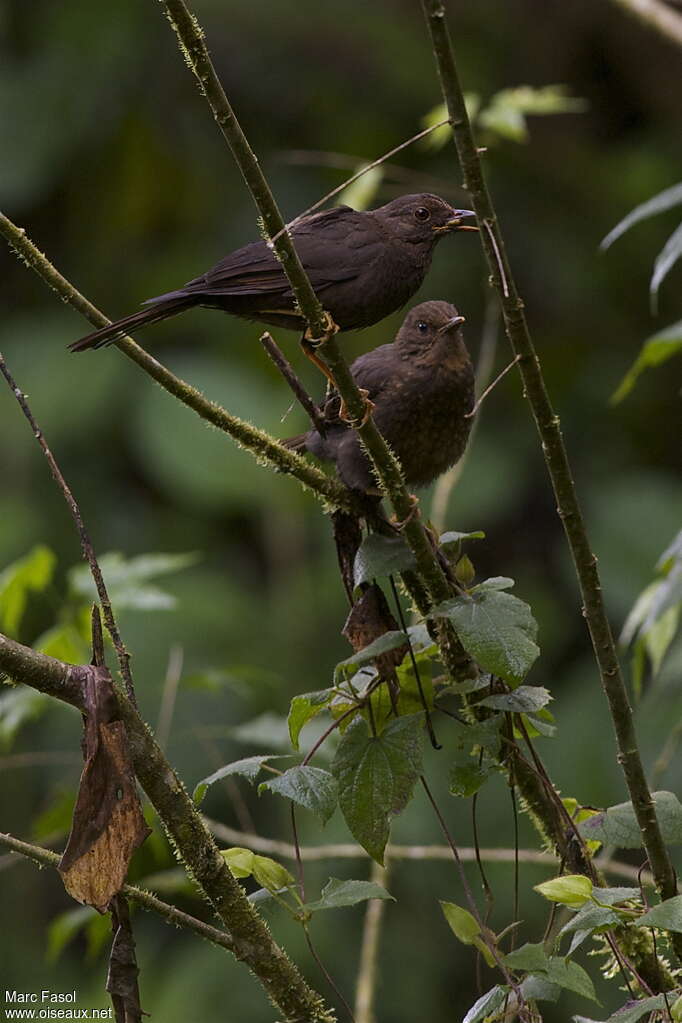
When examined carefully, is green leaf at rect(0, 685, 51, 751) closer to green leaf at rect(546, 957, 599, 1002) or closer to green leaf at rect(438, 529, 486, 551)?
green leaf at rect(438, 529, 486, 551)

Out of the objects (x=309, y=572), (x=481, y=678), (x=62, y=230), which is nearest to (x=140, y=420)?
(x=309, y=572)

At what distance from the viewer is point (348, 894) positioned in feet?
5.79

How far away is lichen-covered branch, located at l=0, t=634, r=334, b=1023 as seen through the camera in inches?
64.0

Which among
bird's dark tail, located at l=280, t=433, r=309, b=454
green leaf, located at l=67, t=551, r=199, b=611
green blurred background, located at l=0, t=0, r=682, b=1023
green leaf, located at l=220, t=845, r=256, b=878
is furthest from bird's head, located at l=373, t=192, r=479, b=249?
green blurred background, located at l=0, t=0, r=682, b=1023

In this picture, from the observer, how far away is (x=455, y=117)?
1604 mm

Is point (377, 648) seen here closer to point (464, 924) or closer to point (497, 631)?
point (497, 631)

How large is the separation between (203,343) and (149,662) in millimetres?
2118

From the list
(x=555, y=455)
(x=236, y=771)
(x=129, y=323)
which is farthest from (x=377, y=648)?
(x=129, y=323)

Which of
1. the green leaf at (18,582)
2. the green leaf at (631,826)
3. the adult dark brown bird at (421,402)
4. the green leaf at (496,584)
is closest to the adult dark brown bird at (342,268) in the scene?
the adult dark brown bird at (421,402)

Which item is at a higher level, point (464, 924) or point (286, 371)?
point (286, 371)

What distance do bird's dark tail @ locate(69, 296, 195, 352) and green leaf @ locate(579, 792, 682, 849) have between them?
1.16m

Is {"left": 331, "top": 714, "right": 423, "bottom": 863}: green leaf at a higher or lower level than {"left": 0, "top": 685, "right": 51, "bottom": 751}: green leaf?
lower

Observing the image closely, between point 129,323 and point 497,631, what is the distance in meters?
1.01

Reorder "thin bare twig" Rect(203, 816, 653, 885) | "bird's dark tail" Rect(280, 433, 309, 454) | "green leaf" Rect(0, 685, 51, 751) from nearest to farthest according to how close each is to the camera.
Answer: "thin bare twig" Rect(203, 816, 653, 885) → "green leaf" Rect(0, 685, 51, 751) → "bird's dark tail" Rect(280, 433, 309, 454)
